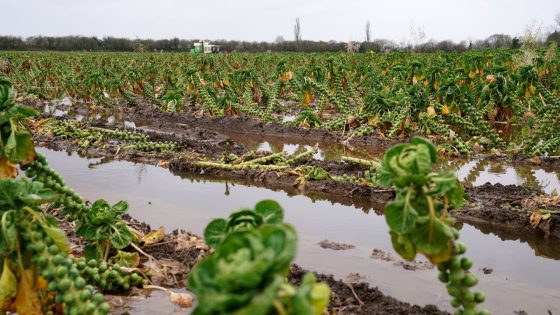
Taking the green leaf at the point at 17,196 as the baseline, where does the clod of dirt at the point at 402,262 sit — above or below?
below

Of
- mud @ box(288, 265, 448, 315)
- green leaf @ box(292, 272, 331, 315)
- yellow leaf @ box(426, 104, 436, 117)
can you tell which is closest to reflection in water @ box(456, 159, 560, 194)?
yellow leaf @ box(426, 104, 436, 117)

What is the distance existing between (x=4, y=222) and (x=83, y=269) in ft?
2.85

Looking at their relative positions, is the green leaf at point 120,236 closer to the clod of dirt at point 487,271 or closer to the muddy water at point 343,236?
the muddy water at point 343,236

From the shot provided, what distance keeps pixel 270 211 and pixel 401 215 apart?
573mm

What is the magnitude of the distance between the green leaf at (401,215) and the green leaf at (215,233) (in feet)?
2.42

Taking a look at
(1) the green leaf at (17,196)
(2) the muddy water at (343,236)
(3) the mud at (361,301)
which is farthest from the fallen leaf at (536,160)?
(1) the green leaf at (17,196)

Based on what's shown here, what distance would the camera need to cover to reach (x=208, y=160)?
26.8ft

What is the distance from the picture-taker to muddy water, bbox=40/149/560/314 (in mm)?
4148

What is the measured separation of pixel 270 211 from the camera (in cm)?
247

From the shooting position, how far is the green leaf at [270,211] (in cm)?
245

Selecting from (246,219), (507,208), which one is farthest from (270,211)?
(507,208)

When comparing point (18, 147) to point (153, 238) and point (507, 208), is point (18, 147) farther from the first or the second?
point (507, 208)

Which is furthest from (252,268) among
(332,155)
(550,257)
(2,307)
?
(332,155)

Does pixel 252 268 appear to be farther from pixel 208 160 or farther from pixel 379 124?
pixel 379 124
